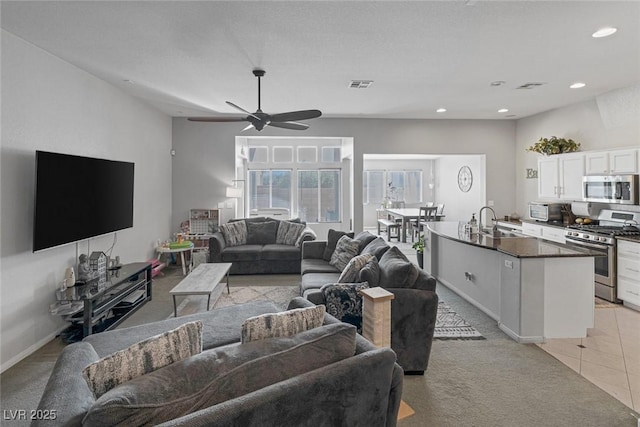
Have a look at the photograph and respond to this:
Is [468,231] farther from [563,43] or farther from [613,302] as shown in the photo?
[563,43]

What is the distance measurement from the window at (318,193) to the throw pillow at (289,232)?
2.08 meters

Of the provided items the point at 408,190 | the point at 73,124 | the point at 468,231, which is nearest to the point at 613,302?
the point at 468,231

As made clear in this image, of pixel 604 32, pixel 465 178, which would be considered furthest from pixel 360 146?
pixel 604 32

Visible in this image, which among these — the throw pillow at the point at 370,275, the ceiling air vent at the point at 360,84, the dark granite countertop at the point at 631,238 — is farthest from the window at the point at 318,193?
the throw pillow at the point at 370,275

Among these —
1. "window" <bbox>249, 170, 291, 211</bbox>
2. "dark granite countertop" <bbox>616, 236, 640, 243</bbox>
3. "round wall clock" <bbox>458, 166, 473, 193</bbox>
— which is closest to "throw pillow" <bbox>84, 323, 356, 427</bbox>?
"dark granite countertop" <bbox>616, 236, 640, 243</bbox>

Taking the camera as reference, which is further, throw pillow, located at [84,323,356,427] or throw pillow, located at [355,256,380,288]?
throw pillow, located at [355,256,380,288]

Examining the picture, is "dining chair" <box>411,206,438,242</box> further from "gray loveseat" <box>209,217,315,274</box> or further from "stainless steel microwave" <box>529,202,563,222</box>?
"gray loveseat" <box>209,217,315,274</box>

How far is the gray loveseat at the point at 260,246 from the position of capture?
6016 millimetres

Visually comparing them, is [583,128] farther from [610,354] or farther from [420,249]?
[610,354]

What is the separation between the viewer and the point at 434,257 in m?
5.66

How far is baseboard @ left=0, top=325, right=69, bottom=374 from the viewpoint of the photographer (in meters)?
2.96

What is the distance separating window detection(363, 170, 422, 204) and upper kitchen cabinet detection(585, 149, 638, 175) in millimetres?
7332

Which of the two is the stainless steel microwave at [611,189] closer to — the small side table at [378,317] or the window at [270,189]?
the small side table at [378,317]

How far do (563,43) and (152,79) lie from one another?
463cm
